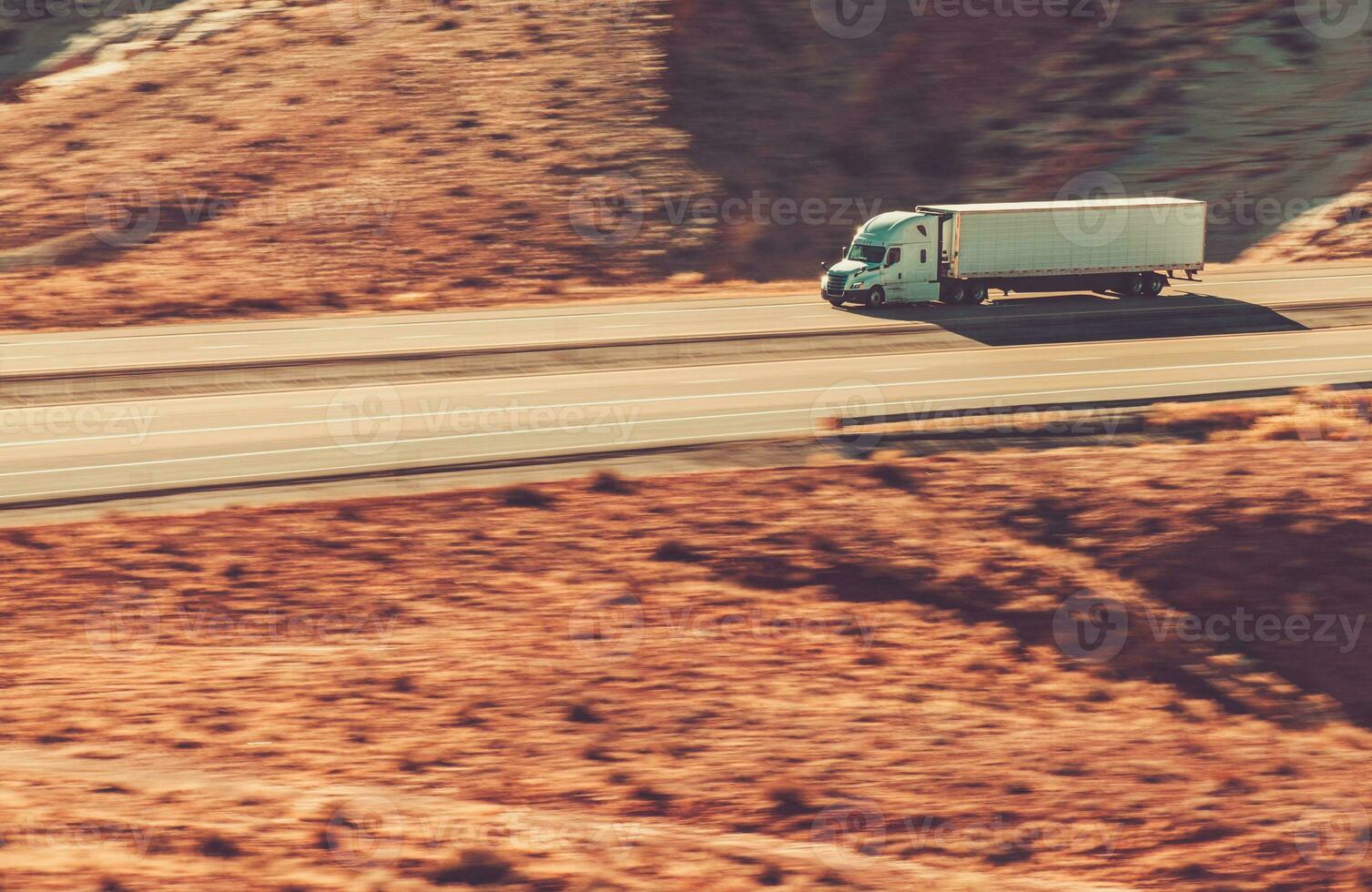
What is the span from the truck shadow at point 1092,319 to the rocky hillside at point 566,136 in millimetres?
8078

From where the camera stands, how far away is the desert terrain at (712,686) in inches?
530

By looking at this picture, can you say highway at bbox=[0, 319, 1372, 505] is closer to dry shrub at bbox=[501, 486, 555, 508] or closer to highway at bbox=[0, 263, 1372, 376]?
dry shrub at bbox=[501, 486, 555, 508]

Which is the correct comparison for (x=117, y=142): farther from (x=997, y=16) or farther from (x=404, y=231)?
(x=997, y=16)

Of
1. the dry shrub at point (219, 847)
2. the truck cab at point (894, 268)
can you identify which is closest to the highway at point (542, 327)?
the truck cab at point (894, 268)

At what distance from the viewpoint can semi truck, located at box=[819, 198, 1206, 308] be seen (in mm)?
34969

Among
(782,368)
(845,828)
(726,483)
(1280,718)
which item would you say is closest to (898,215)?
(782,368)

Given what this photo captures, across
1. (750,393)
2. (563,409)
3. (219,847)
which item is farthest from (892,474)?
(219,847)

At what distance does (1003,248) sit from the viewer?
1379 inches

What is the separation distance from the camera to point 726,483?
832 inches

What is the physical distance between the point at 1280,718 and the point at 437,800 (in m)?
11.2

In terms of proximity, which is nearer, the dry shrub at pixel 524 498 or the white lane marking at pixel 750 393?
the dry shrub at pixel 524 498

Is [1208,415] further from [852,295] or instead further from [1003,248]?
[852,295]

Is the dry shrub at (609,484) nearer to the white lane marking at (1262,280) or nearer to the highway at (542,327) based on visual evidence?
the highway at (542,327)

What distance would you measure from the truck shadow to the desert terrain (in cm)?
1008
